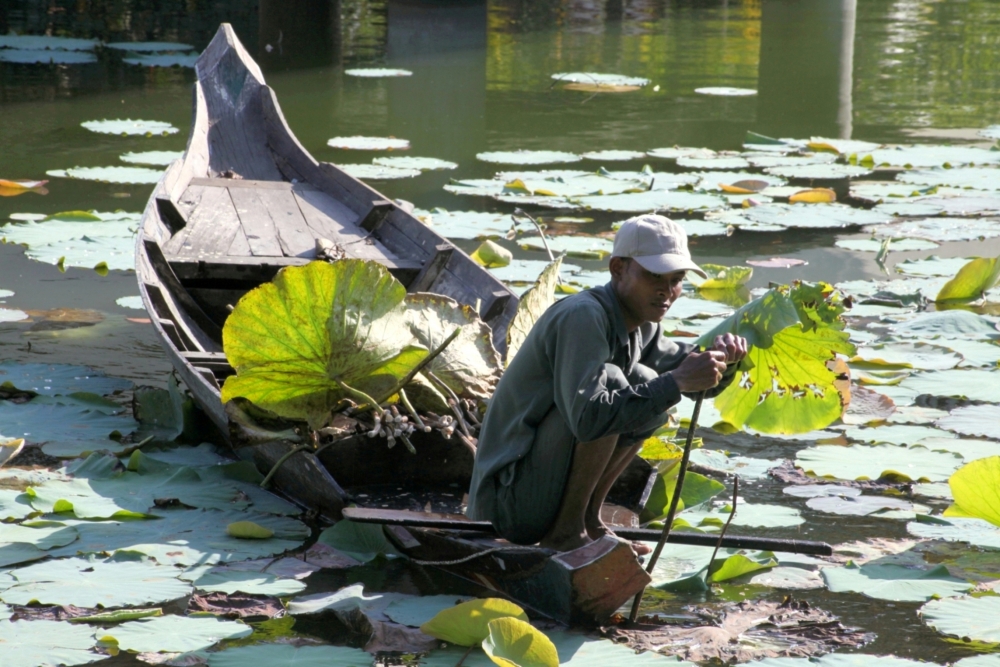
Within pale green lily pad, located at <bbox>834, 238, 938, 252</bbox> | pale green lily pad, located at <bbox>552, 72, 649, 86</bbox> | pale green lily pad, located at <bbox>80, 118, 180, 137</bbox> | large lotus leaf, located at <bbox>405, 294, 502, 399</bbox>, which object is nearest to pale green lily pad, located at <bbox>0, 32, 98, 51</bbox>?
pale green lily pad, located at <bbox>80, 118, 180, 137</bbox>

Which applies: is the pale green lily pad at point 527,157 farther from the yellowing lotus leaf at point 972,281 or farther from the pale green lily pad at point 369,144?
the yellowing lotus leaf at point 972,281

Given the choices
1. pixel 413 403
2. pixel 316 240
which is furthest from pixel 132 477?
pixel 316 240

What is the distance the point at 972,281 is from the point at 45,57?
10.5 m

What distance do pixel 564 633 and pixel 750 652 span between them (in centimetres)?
39

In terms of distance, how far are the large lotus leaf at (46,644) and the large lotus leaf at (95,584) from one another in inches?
4.1

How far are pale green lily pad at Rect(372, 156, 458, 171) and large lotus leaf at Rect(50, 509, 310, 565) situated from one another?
4.83 meters

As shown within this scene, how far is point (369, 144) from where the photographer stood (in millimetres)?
8484

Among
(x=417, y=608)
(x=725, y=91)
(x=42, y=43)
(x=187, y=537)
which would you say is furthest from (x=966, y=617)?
(x=42, y=43)

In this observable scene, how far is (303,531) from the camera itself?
3117 millimetres

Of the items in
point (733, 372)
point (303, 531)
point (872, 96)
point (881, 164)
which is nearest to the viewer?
point (733, 372)

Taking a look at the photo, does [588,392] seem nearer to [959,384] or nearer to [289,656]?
[289,656]

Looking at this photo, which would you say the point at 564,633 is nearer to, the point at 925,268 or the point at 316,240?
the point at 316,240

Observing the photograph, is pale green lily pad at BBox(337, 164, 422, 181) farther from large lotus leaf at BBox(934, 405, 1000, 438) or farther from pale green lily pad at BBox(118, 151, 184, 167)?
large lotus leaf at BBox(934, 405, 1000, 438)

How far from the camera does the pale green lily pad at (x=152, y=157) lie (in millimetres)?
7656
